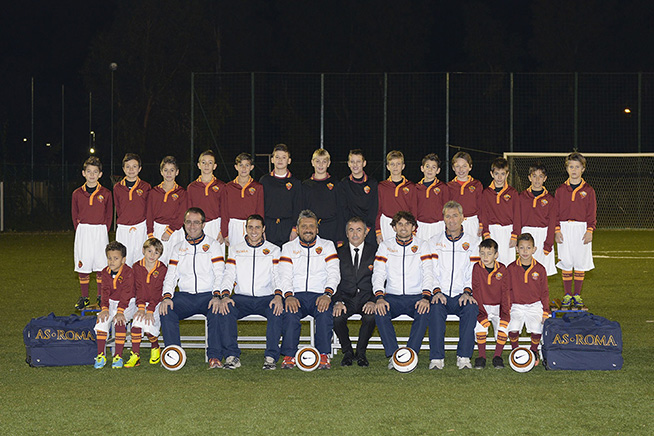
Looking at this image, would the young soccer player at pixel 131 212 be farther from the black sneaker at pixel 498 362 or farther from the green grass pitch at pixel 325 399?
the black sneaker at pixel 498 362

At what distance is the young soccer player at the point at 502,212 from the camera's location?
8.16 m

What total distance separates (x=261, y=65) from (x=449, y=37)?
961 centimetres

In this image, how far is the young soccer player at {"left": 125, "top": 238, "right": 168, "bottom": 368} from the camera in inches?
261

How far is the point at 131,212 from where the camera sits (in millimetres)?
8227

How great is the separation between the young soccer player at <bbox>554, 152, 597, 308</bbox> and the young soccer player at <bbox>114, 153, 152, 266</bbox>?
4.33 metres

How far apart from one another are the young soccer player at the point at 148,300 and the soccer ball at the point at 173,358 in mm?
287

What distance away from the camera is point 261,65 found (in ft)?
129

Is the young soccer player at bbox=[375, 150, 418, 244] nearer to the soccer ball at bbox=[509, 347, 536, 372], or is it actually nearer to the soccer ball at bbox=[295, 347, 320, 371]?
the soccer ball at bbox=[295, 347, 320, 371]

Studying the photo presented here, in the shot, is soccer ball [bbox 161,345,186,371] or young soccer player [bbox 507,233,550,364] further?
young soccer player [bbox 507,233,550,364]

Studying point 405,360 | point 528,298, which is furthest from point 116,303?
point 528,298

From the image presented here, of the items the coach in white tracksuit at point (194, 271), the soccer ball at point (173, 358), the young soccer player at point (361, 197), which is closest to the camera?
the soccer ball at point (173, 358)

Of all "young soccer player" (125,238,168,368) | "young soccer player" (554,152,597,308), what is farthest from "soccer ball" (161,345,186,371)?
"young soccer player" (554,152,597,308)

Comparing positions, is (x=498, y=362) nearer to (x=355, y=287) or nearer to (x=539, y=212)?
(x=355, y=287)

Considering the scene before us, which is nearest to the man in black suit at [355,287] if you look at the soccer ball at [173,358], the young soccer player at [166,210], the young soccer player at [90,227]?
the soccer ball at [173,358]
